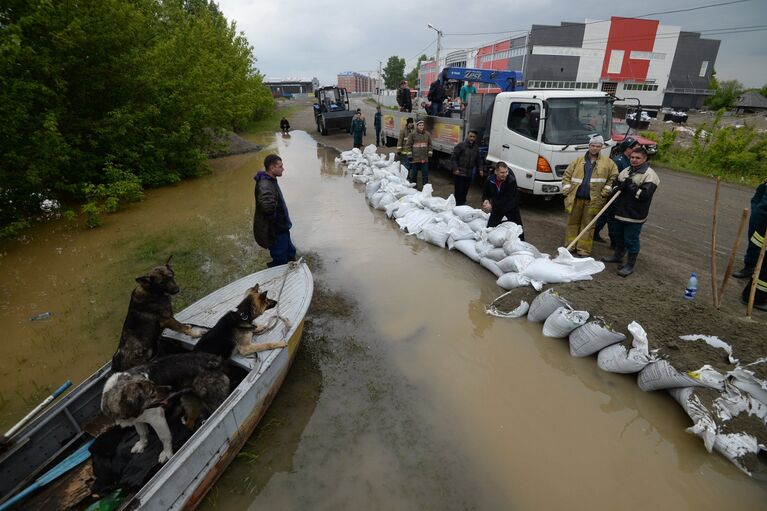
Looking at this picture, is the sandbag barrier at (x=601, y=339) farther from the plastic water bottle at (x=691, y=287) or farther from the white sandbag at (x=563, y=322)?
the plastic water bottle at (x=691, y=287)

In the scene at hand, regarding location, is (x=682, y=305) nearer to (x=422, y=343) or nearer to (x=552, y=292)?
(x=552, y=292)

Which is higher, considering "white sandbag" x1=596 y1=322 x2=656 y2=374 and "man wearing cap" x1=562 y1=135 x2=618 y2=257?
"man wearing cap" x1=562 y1=135 x2=618 y2=257

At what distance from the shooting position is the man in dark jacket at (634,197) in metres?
4.12

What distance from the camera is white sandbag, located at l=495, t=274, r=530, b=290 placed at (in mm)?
→ 4270

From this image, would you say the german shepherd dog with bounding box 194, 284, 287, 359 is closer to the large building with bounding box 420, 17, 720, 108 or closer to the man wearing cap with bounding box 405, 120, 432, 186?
the man wearing cap with bounding box 405, 120, 432, 186

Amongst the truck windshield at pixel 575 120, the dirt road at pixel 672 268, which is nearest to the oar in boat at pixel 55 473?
the dirt road at pixel 672 268

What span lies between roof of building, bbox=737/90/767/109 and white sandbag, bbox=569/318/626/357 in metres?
48.4

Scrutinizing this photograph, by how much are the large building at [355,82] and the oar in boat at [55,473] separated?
92820mm

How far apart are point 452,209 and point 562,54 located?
3957 cm

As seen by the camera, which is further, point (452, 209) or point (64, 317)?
point (452, 209)

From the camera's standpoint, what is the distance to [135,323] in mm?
2588

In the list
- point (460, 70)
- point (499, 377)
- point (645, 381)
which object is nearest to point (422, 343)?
point (499, 377)

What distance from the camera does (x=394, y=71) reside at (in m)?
72.4

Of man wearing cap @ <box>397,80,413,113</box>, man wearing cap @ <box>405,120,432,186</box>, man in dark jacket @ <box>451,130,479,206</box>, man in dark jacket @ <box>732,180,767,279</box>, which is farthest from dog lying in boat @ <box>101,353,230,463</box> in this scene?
man wearing cap @ <box>397,80,413,113</box>
